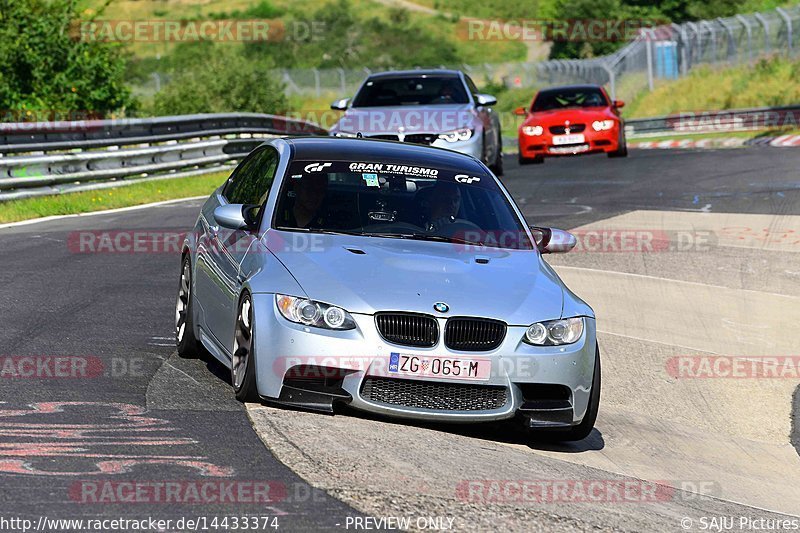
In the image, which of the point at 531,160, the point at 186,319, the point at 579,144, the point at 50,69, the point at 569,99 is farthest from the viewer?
the point at 50,69

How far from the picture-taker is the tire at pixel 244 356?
23.4ft

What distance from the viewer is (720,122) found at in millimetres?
41344

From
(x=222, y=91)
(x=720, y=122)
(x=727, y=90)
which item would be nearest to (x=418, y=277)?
Result: (x=720, y=122)

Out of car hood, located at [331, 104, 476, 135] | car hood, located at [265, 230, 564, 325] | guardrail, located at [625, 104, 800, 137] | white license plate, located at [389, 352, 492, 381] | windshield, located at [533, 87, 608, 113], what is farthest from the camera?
guardrail, located at [625, 104, 800, 137]

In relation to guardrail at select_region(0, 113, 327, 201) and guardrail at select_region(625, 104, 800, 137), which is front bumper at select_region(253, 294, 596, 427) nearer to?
guardrail at select_region(0, 113, 327, 201)

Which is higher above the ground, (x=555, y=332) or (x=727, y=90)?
(x=555, y=332)

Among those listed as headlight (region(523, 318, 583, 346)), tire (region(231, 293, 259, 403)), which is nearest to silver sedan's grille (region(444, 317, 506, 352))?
headlight (region(523, 318, 583, 346))

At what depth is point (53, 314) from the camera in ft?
32.6

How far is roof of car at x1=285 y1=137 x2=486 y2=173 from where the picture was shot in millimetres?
8523

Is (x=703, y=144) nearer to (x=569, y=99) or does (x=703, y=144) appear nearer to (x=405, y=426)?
(x=569, y=99)

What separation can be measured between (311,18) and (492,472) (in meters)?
98.7

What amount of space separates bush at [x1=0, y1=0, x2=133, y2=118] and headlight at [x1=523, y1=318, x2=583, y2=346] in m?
22.3

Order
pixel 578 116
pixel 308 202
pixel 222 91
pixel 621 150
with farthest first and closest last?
pixel 222 91 < pixel 621 150 < pixel 578 116 < pixel 308 202

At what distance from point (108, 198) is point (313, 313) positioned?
544 inches
